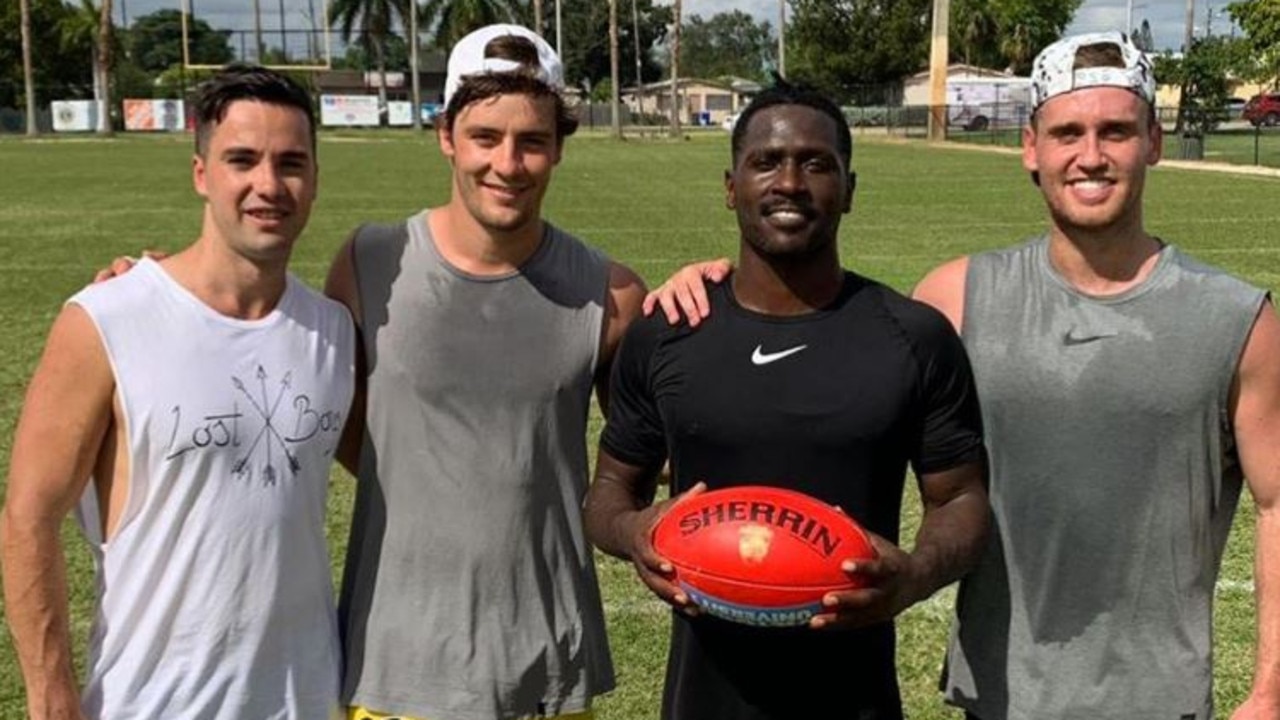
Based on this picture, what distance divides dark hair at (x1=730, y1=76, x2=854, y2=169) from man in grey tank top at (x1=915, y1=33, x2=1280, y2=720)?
0.42 metres

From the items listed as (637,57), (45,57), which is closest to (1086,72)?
(45,57)

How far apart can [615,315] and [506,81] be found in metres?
0.57

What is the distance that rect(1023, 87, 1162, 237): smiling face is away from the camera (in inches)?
103

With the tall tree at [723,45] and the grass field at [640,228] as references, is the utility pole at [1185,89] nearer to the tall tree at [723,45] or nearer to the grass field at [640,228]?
the grass field at [640,228]

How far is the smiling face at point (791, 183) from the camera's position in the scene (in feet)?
8.21

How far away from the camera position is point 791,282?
2.57m

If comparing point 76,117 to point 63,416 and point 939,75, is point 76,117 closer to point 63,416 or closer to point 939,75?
point 939,75

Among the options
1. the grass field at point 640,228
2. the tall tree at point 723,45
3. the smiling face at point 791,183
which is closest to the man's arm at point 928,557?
the smiling face at point 791,183

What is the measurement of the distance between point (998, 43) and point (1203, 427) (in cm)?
9287

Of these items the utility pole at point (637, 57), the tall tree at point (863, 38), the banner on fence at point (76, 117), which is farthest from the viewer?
the utility pole at point (637, 57)

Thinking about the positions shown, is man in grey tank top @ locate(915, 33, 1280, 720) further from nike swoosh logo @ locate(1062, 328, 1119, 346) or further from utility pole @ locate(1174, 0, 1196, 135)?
utility pole @ locate(1174, 0, 1196, 135)

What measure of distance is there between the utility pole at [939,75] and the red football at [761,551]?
47.3 m

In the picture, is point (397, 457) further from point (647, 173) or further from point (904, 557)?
point (647, 173)

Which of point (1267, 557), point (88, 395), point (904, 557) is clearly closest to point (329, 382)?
point (88, 395)
